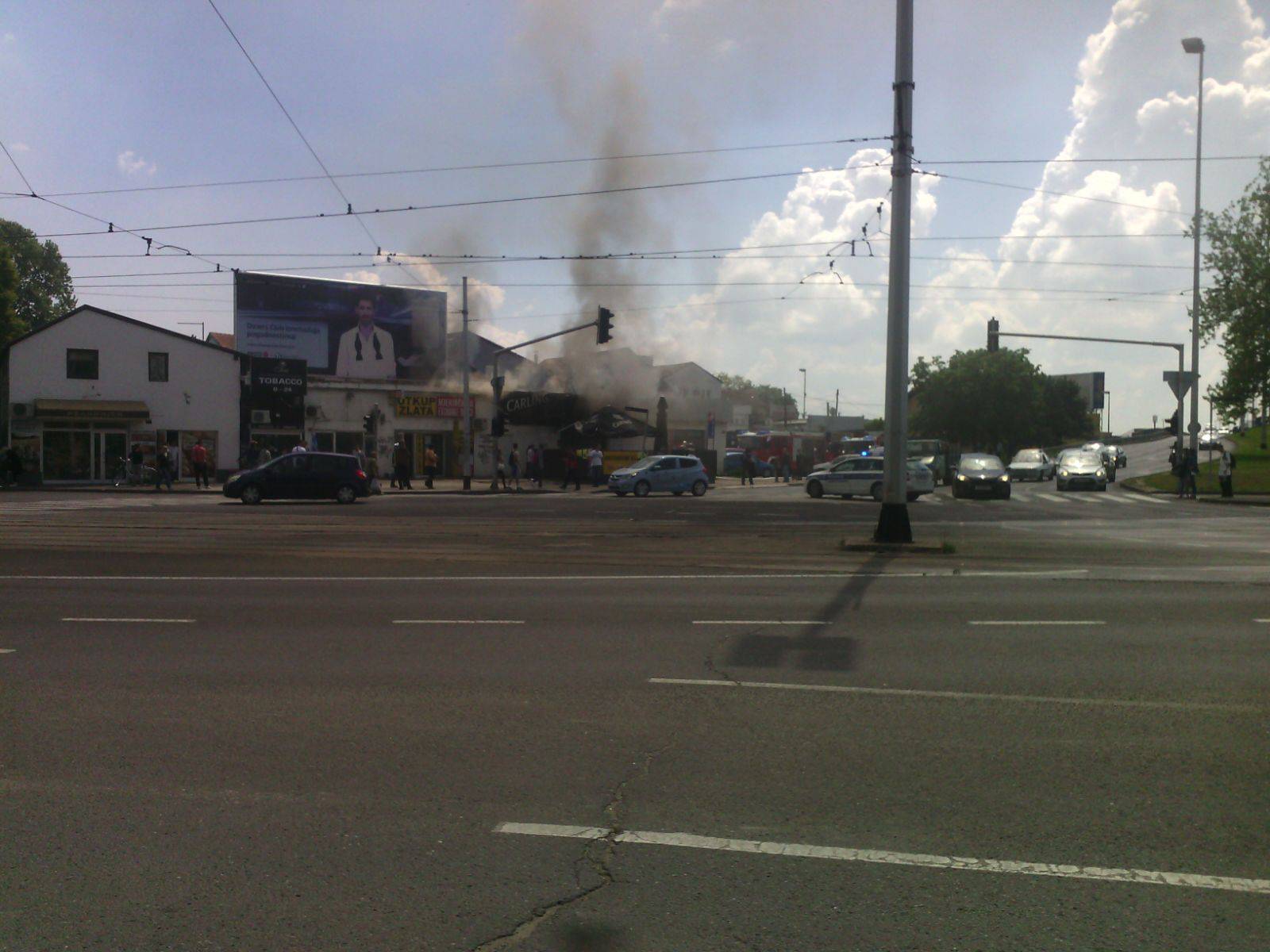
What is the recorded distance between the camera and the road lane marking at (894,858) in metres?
3.88

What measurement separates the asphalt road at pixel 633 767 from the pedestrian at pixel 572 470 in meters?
29.6

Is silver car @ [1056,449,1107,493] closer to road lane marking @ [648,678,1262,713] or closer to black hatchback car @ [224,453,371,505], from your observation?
black hatchback car @ [224,453,371,505]

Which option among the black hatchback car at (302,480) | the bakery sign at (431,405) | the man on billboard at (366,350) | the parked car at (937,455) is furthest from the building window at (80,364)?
the parked car at (937,455)

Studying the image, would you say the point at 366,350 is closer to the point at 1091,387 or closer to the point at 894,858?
the point at 894,858

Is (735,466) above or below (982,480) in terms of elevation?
below

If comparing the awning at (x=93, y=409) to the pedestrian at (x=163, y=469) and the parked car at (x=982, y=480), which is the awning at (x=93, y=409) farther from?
the parked car at (x=982, y=480)

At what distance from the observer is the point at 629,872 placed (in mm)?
3916

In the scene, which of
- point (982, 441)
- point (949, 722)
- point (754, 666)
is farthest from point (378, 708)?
point (982, 441)

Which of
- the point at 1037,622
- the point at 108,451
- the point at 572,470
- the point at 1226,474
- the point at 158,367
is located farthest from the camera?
the point at 158,367

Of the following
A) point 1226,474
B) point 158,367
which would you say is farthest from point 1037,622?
point 158,367

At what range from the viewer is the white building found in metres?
41.3

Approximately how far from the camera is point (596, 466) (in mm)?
41812

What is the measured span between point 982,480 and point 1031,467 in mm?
20008

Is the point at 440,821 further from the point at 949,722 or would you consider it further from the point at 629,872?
the point at 949,722
